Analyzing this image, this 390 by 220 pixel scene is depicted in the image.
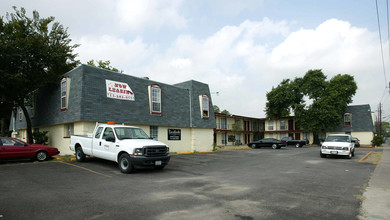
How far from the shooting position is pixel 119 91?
17984mm

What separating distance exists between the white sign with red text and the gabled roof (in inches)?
1646

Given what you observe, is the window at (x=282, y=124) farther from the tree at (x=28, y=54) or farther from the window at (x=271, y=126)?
the tree at (x=28, y=54)

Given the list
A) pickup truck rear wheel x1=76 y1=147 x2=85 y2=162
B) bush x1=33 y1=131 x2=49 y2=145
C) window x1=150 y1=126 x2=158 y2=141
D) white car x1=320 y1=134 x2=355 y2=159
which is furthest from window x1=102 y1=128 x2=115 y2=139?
white car x1=320 y1=134 x2=355 y2=159

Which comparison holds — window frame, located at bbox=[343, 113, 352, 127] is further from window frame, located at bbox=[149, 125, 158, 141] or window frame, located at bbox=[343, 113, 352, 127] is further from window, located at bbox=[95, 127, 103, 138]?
window, located at bbox=[95, 127, 103, 138]

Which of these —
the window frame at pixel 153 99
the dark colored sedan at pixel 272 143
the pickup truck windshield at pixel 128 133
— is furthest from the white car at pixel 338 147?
the pickup truck windshield at pixel 128 133

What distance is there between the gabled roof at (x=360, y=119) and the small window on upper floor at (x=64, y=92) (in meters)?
45.8

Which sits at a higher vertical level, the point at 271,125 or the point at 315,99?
the point at 315,99

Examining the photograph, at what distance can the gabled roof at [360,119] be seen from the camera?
43.4 meters

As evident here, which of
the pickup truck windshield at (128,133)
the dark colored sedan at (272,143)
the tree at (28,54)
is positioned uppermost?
the tree at (28,54)

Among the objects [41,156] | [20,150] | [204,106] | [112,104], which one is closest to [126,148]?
[41,156]

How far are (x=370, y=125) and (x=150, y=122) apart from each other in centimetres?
4176

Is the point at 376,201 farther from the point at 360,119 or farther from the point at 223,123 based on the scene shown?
the point at 360,119

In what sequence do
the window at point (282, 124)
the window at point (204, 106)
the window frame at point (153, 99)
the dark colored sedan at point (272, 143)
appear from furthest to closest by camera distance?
1. the window at point (282, 124)
2. the dark colored sedan at point (272, 143)
3. the window at point (204, 106)
4. the window frame at point (153, 99)

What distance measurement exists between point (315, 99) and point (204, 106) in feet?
91.2
